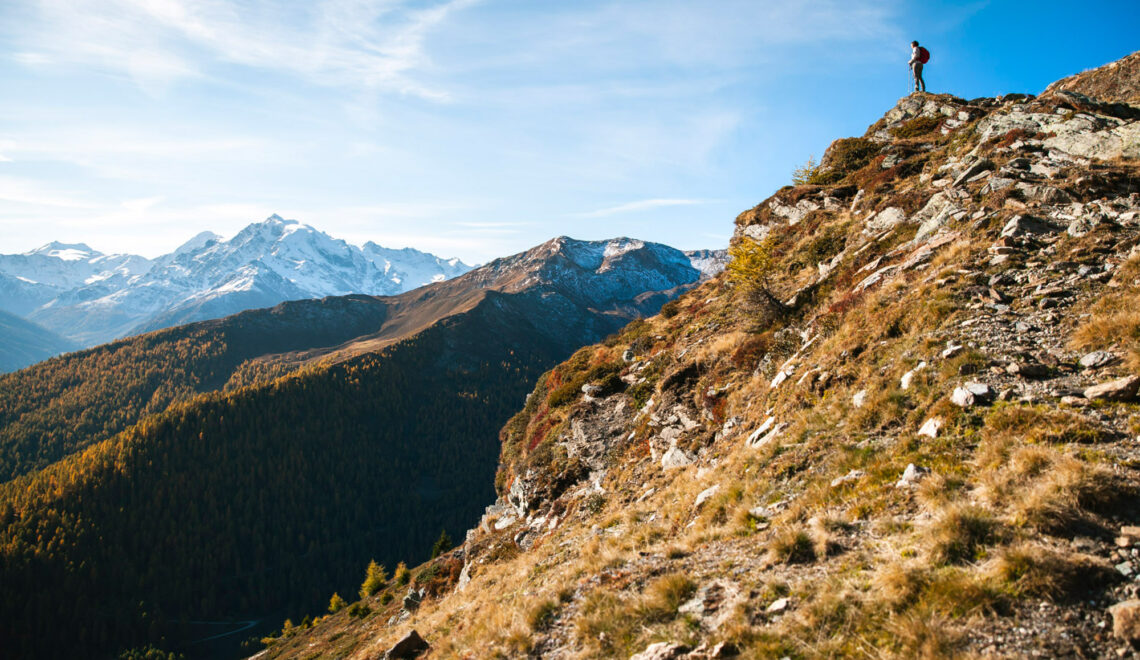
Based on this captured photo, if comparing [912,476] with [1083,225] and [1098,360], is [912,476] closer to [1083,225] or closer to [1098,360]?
[1098,360]

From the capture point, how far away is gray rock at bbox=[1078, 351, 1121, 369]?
30.1 ft

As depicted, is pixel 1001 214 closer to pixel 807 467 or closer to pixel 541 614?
pixel 807 467

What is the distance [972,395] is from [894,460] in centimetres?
215

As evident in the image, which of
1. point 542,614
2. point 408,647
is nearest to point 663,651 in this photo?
point 542,614

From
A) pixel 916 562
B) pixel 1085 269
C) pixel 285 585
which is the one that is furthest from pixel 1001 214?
pixel 285 585

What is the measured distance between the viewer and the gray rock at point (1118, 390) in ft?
27.1

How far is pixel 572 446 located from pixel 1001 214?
20.5m

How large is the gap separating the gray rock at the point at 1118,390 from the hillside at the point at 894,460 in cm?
3

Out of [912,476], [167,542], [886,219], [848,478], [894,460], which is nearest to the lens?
[912,476]

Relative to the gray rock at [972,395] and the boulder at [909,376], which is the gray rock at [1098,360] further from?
the boulder at [909,376]

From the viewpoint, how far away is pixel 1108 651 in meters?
4.81

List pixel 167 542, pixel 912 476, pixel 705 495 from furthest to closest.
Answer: pixel 167 542
pixel 705 495
pixel 912 476

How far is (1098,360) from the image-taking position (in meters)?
9.26

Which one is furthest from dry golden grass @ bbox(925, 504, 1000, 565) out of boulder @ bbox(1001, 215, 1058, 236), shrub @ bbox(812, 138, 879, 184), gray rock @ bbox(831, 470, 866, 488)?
shrub @ bbox(812, 138, 879, 184)
